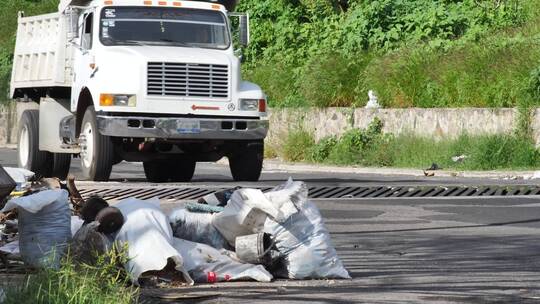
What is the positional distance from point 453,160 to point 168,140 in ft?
24.6

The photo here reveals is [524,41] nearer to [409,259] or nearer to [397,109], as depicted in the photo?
[397,109]

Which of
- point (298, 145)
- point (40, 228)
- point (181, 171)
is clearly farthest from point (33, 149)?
point (40, 228)

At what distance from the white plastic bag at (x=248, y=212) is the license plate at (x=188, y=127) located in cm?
1060

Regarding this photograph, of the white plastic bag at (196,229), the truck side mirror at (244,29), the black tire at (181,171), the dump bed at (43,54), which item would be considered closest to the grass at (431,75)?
the truck side mirror at (244,29)

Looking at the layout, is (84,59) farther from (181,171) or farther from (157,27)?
(181,171)

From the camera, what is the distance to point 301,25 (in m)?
38.5

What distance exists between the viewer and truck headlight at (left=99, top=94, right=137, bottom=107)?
2034 centimetres

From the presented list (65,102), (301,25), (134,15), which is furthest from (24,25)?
(301,25)

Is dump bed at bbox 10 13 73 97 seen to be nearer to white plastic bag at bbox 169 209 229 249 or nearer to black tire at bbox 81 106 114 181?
black tire at bbox 81 106 114 181

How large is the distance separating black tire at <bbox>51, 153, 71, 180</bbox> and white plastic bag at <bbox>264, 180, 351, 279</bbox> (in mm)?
14448

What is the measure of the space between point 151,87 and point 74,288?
12975mm

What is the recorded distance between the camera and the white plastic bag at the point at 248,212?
948 cm

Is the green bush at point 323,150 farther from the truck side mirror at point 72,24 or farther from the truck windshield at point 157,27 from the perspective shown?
the truck side mirror at point 72,24

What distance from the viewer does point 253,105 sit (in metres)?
21.1
